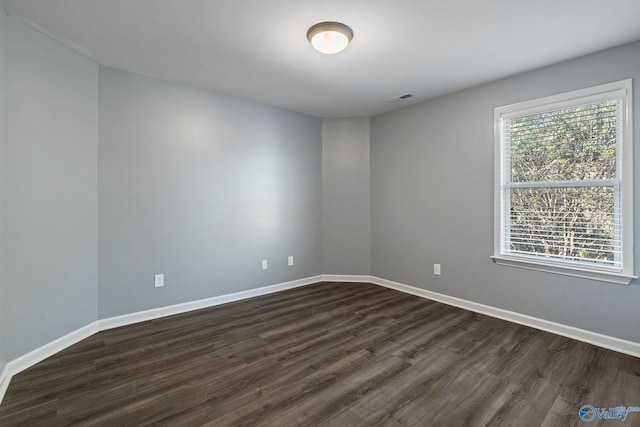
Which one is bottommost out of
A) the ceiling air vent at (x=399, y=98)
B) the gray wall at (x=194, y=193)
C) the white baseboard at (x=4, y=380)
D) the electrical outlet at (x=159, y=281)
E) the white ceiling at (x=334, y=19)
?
the white baseboard at (x=4, y=380)

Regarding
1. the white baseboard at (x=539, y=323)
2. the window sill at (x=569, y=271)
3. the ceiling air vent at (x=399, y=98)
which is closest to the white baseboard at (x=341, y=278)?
the white baseboard at (x=539, y=323)

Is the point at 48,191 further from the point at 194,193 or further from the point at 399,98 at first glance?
the point at 399,98

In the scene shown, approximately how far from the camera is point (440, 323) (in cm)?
304

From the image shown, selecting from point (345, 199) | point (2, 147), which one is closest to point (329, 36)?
point (2, 147)

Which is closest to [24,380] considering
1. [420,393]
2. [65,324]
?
[65,324]

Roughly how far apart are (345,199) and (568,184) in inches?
106

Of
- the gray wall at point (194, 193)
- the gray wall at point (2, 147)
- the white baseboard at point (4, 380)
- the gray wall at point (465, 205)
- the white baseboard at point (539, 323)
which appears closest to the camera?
the white baseboard at point (4, 380)

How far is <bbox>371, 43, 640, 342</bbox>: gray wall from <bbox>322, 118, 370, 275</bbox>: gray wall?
189 mm

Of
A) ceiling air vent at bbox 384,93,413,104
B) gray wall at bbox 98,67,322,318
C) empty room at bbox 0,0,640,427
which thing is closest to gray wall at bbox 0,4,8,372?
empty room at bbox 0,0,640,427

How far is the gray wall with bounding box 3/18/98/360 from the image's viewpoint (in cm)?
216

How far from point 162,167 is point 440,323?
132 inches

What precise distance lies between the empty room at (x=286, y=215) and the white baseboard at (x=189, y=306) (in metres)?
0.03

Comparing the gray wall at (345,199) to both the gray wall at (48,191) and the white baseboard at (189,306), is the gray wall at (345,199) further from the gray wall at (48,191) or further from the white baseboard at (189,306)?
the gray wall at (48,191)

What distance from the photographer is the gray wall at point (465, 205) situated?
255 centimetres
